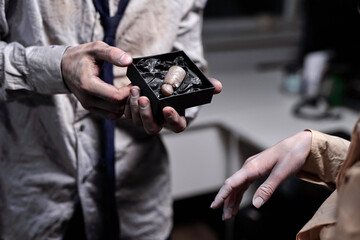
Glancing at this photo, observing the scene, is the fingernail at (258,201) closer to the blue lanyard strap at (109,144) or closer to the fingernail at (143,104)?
the fingernail at (143,104)

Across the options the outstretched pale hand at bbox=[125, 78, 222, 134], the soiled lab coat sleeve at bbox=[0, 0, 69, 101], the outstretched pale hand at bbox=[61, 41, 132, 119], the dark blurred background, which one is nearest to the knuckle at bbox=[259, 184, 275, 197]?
the outstretched pale hand at bbox=[125, 78, 222, 134]

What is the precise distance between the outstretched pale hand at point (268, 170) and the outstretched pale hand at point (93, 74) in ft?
0.76

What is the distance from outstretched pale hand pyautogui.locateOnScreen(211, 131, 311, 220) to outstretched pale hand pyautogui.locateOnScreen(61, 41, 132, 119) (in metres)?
0.23

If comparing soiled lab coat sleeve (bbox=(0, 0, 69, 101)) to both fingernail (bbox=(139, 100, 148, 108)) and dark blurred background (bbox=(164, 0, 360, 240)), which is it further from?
dark blurred background (bbox=(164, 0, 360, 240))

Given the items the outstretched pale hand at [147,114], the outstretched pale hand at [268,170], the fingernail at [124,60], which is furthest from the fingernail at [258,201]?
the fingernail at [124,60]

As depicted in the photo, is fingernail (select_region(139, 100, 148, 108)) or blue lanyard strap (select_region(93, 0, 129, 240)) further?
blue lanyard strap (select_region(93, 0, 129, 240))

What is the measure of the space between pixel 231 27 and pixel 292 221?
135 cm

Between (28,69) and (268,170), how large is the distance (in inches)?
18.0

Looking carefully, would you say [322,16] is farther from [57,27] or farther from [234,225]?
[57,27]

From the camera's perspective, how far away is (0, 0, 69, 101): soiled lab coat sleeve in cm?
63

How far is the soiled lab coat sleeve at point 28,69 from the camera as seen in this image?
0.63 meters

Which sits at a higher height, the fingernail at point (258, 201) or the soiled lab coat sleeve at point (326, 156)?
the soiled lab coat sleeve at point (326, 156)

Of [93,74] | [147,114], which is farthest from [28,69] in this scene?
[147,114]

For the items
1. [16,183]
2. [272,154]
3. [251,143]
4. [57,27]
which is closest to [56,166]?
[16,183]
